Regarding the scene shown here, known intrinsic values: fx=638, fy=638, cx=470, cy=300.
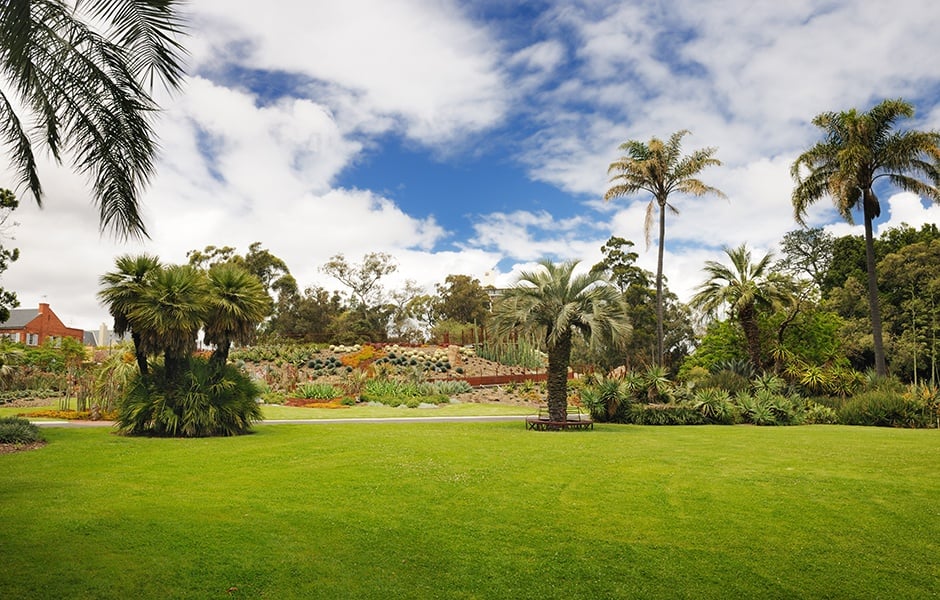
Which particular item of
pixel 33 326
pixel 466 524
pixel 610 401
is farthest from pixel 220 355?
pixel 33 326

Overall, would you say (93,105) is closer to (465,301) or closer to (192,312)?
(192,312)

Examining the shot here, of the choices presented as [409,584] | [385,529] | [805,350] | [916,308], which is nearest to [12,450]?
[385,529]

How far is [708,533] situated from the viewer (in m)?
7.51

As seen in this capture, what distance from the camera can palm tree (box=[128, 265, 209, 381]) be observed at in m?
16.0

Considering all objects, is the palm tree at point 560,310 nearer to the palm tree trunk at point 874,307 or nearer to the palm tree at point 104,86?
the palm tree at point 104,86

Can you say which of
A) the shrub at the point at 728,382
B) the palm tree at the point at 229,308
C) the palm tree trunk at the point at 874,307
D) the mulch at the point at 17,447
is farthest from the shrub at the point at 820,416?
the mulch at the point at 17,447

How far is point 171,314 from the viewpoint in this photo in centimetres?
1612

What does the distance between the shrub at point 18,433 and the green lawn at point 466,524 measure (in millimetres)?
1257

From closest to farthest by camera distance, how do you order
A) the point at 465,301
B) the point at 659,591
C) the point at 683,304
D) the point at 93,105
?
the point at 659,591 < the point at 93,105 < the point at 683,304 < the point at 465,301

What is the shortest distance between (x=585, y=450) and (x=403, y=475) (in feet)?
15.8

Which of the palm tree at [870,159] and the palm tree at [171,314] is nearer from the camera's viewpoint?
the palm tree at [171,314]

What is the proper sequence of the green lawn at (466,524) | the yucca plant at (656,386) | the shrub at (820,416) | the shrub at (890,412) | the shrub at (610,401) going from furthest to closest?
the yucca plant at (656,386), the shrub at (820,416), the shrub at (610,401), the shrub at (890,412), the green lawn at (466,524)

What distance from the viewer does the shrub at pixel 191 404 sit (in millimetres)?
16109

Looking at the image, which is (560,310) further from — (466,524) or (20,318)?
(20,318)
